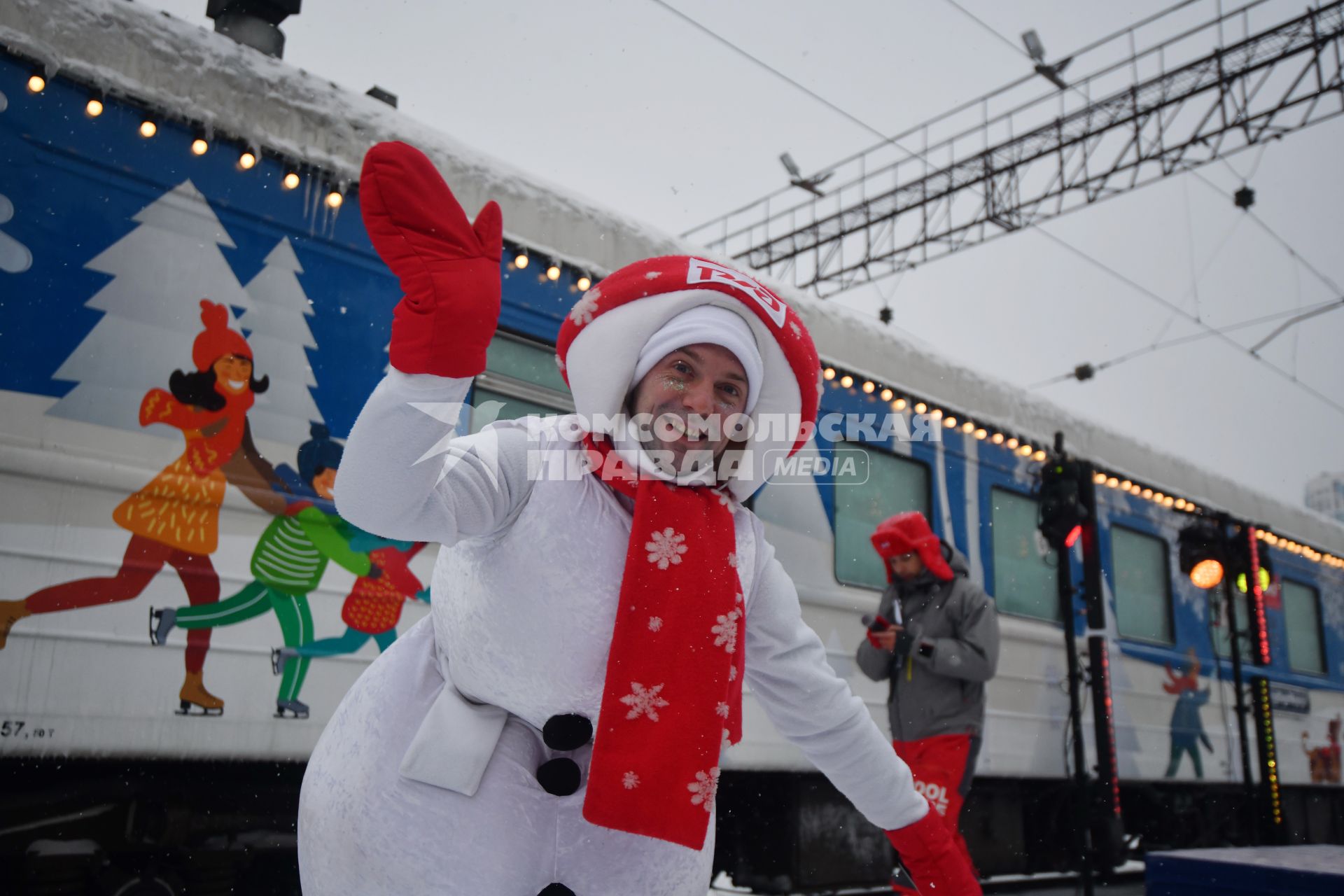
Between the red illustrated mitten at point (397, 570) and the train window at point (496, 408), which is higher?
the train window at point (496, 408)

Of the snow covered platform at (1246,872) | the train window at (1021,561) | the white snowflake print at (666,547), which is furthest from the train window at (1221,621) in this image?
the white snowflake print at (666,547)

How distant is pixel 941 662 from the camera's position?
434 centimetres

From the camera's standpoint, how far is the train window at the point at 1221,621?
7836 millimetres

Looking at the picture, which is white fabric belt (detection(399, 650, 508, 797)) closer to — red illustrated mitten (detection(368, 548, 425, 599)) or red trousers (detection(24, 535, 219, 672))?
red trousers (detection(24, 535, 219, 672))

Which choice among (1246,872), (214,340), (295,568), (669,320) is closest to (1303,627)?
(1246,872)

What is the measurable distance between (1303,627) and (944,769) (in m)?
6.85

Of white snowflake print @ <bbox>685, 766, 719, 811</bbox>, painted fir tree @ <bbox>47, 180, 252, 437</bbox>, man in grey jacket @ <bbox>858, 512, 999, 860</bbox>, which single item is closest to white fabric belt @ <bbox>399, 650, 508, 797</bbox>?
white snowflake print @ <bbox>685, 766, 719, 811</bbox>

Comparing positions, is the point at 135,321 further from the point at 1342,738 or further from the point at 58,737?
the point at 1342,738

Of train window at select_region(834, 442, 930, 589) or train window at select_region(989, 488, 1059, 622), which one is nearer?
train window at select_region(834, 442, 930, 589)

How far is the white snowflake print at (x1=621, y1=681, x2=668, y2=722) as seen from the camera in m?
1.23

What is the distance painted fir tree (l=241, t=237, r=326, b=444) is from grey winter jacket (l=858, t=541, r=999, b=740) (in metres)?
2.69

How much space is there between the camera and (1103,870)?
586cm

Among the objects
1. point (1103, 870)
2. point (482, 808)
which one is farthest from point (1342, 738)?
point (482, 808)

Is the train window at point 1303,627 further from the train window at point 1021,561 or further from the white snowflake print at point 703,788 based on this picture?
the white snowflake print at point 703,788
